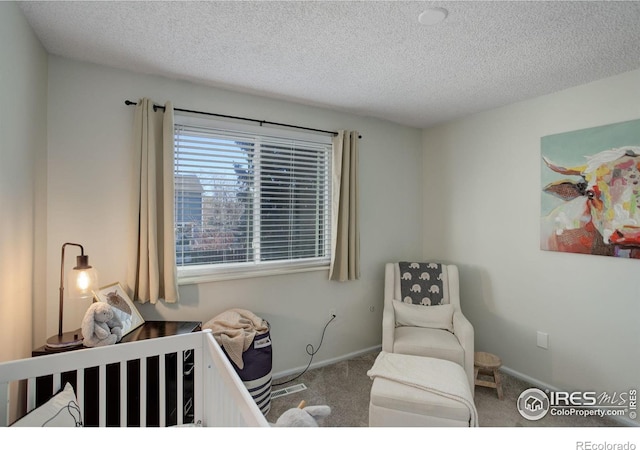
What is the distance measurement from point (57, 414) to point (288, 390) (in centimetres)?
160

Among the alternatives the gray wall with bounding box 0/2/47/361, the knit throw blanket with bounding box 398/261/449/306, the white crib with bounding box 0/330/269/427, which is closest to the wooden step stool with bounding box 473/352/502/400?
the knit throw blanket with bounding box 398/261/449/306

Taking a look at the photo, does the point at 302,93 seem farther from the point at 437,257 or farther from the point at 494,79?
the point at 437,257

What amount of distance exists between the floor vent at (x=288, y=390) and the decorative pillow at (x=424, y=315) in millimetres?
983

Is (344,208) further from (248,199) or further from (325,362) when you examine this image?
(325,362)

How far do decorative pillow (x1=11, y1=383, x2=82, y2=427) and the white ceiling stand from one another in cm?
171

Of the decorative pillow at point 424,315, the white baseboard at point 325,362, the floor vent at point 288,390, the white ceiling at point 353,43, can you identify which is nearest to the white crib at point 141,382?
the floor vent at point 288,390

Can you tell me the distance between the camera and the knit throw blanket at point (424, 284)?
2760 mm

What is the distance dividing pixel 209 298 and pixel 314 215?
116cm

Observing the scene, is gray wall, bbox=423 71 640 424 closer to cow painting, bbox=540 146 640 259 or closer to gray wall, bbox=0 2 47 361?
cow painting, bbox=540 146 640 259

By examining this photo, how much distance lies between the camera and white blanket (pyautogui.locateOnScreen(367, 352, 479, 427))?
1611 millimetres

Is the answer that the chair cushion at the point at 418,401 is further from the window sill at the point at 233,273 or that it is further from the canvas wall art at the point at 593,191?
the canvas wall art at the point at 593,191

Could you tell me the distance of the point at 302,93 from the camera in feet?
7.92

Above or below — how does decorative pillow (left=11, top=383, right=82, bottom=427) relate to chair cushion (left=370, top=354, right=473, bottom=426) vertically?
above
